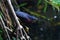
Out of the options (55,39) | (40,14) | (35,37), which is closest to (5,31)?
(40,14)

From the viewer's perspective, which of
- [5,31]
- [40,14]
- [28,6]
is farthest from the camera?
[40,14]

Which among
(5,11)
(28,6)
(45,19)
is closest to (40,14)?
(45,19)

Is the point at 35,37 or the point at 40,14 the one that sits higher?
the point at 40,14

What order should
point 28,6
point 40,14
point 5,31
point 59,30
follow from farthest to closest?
point 59,30 < point 40,14 < point 28,6 < point 5,31

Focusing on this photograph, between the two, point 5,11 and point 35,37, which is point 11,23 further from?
point 35,37

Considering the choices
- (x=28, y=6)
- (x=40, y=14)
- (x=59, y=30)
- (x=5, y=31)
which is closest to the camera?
(x=5, y=31)

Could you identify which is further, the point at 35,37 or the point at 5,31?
the point at 35,37

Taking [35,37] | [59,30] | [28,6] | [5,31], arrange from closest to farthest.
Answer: [5,31] → [28,6] → [35,37] → [59,30]

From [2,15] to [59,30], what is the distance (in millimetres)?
1111

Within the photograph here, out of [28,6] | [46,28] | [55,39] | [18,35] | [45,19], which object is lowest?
[55,39]

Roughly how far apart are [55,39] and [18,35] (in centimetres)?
110

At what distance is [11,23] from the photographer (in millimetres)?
493

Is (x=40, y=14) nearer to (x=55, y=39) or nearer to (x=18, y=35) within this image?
(x=55, y=39)

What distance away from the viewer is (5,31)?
44cm
